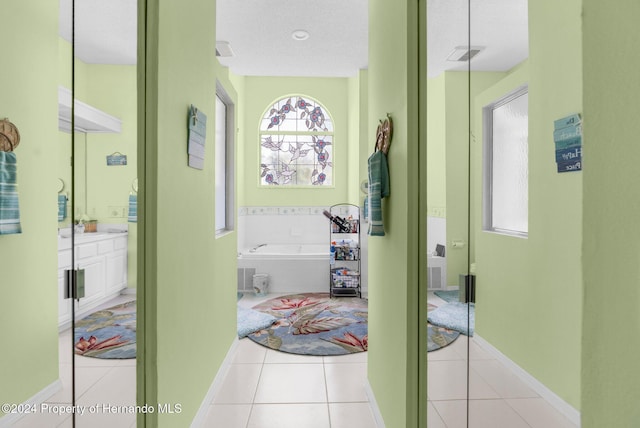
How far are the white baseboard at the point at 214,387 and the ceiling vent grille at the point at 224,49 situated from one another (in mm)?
3297

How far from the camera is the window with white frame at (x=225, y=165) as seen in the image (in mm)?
2796

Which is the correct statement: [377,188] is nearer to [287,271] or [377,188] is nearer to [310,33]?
[310,33]

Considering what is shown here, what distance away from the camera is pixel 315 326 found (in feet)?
11.1

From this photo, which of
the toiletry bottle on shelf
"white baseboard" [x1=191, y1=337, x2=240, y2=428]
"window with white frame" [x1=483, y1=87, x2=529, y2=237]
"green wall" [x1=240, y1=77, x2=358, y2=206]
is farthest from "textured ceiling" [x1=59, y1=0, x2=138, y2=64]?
"green wall" [x1=240, y1=77, x2=358, y2=206]

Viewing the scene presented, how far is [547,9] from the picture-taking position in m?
0.63

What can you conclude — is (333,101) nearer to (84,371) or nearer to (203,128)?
(203,128)

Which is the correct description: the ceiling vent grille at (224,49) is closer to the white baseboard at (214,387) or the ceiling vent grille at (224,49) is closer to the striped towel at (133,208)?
the white baseboard at (214,387)

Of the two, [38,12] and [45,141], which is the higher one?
[38,12]

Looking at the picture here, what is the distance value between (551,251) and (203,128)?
5.81 feet

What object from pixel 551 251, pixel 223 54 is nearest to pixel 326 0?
pixel 223 54

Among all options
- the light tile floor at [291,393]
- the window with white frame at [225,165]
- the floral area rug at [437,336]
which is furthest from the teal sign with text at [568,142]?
the window with white frame at [225,165]

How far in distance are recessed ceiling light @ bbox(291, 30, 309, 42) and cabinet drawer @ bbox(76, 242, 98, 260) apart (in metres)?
3.52

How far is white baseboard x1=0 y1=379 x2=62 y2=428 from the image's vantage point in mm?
906

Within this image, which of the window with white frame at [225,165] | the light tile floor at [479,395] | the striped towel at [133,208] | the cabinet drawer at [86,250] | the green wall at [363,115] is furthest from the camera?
the green wall at [363,115]
